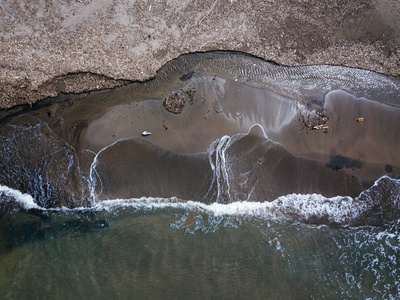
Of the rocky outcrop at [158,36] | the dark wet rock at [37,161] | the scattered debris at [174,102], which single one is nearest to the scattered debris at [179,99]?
the scattered debris at [174,102]

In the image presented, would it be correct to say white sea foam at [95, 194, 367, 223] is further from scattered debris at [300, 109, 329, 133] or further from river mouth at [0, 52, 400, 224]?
scattered debris at [300, 109, 329, 133]

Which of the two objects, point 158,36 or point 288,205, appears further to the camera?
point 288,205

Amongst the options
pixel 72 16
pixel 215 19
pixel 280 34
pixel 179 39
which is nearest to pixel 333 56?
pixel 280 34

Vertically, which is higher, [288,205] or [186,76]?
[186,76]

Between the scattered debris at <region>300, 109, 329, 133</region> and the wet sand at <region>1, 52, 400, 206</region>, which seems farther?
the scattered debris at <region>300, 109, 329, 133</region>

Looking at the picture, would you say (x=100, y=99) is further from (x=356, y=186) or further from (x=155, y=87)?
(x=356, y=186)

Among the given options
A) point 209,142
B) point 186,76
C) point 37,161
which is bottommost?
point 37,161

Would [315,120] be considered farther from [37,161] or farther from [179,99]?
[37,161]

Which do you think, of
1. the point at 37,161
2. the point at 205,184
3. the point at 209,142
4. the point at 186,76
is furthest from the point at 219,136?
the point at 37,161

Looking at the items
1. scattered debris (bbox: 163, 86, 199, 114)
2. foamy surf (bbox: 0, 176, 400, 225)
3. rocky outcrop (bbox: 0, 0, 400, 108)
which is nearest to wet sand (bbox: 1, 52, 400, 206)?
scattered debris (bbox: 163, 86, 199, 114)
